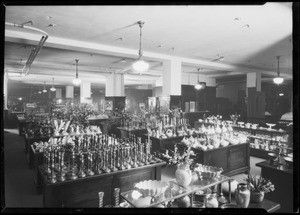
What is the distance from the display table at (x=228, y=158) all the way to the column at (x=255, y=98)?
6.16 metres

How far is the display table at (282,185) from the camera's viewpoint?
12.7 feet

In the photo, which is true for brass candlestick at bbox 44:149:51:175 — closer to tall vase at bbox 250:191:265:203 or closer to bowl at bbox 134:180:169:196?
bowl at bbox 134:180:169:196

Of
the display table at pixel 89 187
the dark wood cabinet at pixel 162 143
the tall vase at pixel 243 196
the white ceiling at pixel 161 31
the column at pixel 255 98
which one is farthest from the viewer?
the column at pixel 255 98

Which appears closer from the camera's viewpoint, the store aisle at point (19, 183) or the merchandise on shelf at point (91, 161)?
the merchandise on shelf at point (91, 161)

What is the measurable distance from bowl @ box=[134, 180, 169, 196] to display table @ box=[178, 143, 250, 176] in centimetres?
262

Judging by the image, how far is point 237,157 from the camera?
6082mm

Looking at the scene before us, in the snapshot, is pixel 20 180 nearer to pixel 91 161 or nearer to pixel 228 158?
pixel 91 161

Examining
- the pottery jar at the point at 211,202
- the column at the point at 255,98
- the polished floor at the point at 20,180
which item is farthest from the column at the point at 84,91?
the pottery jar at the point at 211,202

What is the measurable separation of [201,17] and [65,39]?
3.71m

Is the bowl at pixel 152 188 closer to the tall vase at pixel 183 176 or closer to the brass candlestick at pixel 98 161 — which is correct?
the tall vase at pixel 183 176

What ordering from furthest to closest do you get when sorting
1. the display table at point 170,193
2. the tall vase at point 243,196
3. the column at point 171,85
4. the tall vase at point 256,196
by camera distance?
1. the column at point 171,85
2. the tall vase at point 256,196
3. the tall vase at point 243,196
4. the display table at point 170,193

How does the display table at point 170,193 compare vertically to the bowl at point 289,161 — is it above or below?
below

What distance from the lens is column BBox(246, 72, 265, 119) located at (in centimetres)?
1162

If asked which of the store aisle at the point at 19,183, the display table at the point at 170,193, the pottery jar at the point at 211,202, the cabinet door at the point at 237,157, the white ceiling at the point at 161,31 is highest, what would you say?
the white ceiling at the point at 161,31
